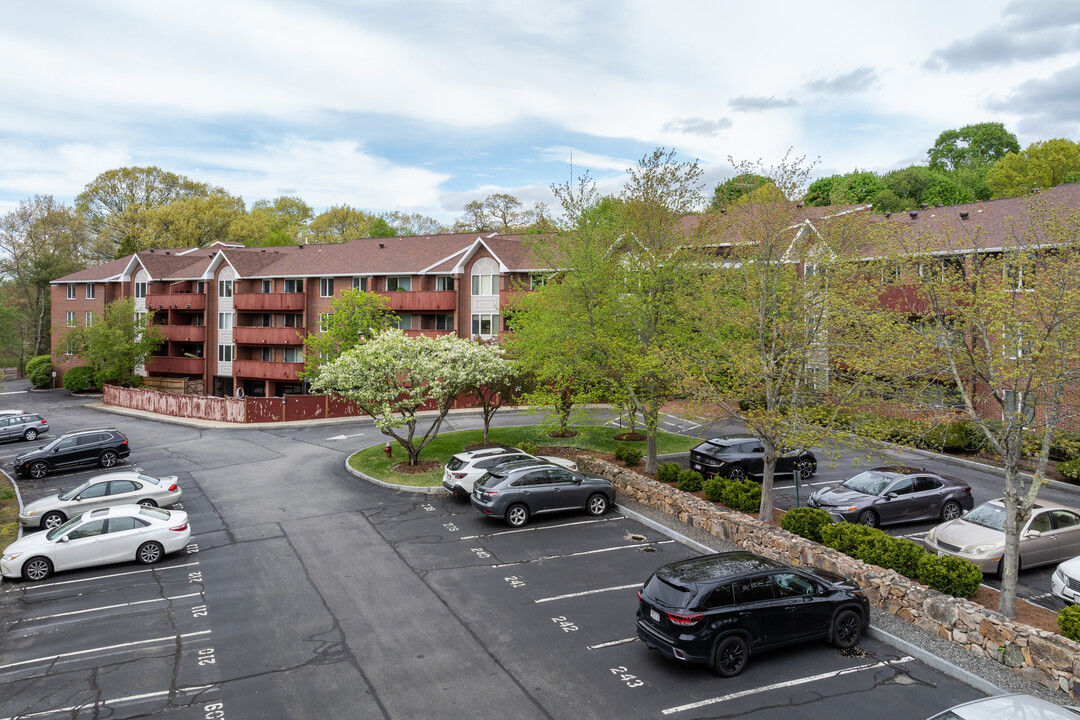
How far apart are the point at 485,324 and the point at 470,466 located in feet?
88.5

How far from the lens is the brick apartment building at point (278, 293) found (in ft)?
155

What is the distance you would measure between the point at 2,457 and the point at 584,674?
32249mm

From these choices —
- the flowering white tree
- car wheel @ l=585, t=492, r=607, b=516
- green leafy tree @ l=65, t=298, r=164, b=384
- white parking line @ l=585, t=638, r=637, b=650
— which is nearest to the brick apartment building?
green leafy tree @ l=65, t=298, r=164, b=384

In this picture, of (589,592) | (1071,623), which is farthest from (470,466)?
(1071,623)

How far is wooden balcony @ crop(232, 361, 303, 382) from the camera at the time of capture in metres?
49.8

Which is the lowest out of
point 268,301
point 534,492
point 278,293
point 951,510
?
point 951,510

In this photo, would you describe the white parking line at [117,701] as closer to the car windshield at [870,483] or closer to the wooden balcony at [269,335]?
the car windshield at [870,483]

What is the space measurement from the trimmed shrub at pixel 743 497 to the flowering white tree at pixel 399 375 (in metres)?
10.8

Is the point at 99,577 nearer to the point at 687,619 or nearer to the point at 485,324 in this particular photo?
the point at 687,619

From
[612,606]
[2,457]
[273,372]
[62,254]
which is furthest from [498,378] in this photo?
[62,254]

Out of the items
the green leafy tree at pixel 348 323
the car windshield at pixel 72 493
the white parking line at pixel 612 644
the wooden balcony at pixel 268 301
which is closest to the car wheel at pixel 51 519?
the car windshield at pixel 72 493

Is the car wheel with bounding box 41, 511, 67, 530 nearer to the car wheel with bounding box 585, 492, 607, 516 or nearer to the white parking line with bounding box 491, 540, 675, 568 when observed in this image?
the white parking line with bounding box 491, 540, 675, 568

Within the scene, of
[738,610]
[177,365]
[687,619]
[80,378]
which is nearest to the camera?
[687,619]

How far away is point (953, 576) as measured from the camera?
42.1 ft
